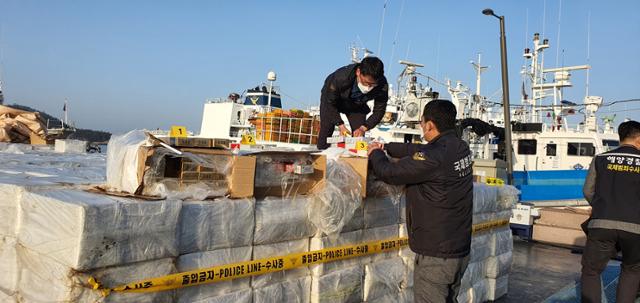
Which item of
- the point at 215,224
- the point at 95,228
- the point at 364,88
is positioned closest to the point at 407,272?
the point at 364,88

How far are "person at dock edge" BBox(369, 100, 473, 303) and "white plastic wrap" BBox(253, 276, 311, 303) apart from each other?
70cm

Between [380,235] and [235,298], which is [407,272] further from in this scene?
[235,298]

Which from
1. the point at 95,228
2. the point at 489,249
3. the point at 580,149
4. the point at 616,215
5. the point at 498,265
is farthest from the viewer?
the point at 580,149

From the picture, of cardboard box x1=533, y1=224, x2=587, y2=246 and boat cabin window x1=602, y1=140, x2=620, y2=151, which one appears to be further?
boat cabin window x1=602, y1=140, x2=620, y2=151

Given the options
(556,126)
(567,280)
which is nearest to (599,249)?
(567,280)

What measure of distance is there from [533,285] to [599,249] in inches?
90.4

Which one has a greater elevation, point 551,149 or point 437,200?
point 551,149

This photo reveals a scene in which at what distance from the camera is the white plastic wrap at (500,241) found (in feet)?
16.2

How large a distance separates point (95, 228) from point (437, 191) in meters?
1.86

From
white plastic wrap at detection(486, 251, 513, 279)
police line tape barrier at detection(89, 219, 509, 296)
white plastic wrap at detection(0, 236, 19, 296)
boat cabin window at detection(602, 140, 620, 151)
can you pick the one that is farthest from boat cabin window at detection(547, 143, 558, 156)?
white plastic wrap at detection(0, 236, 19, 296)

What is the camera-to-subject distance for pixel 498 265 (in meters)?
4.99

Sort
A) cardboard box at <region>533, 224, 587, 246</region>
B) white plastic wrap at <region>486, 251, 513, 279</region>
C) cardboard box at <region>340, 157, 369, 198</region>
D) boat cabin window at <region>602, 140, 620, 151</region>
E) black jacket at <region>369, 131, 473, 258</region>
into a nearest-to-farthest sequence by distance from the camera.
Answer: black jacket at <region>369, 131, 473, 258</region>, cardboard box at <region>340, 157, 369, 198</region>, white plastic wrap at <region>486, 251, 513, 279</region>, cardboard box at <region>533, 224, 587, 246</region>, boat cabin window at <region>602, 140, 620, 151</region>

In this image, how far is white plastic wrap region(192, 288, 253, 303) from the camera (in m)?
2.32

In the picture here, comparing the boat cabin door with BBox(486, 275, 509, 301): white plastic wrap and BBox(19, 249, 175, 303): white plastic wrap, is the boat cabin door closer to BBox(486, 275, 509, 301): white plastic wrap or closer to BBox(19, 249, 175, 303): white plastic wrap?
BBox(486, 275, 509, 301): white plastic wrap
